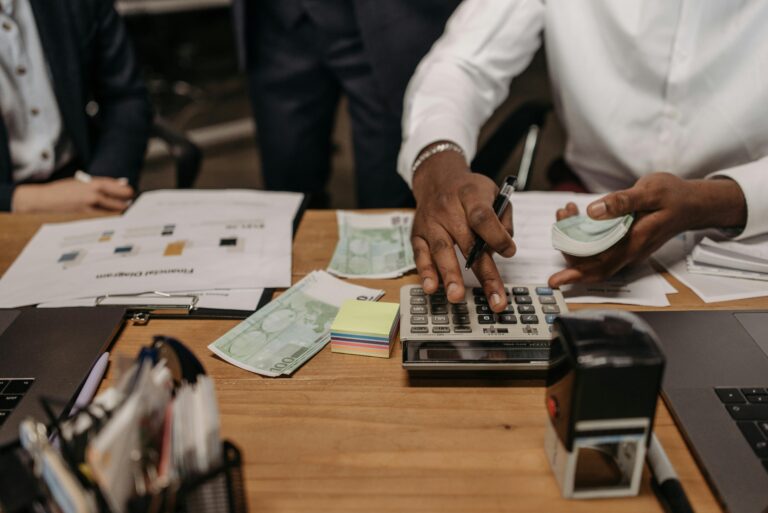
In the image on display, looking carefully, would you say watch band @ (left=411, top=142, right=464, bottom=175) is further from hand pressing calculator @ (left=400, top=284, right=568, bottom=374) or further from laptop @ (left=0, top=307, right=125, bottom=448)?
laptop @ (left=0, top=307, right=125, bottom=448)

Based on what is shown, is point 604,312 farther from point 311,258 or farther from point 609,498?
point 311,258

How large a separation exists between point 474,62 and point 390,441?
0.75m

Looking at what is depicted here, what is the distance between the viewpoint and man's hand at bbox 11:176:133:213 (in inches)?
43.2

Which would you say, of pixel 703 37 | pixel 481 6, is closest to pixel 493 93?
pixel 481 6

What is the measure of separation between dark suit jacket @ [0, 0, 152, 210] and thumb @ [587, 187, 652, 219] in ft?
3.27

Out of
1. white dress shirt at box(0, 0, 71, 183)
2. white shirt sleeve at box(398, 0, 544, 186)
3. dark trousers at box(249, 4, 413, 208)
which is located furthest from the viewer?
dark trousers at box(249, 4, 413, 208)

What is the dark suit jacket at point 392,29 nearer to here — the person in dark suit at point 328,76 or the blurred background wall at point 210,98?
the person in dark suit at point 328,76

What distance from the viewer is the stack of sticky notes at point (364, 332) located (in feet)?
2.22

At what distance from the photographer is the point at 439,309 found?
69cm

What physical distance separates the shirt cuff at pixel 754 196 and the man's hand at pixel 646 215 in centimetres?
3

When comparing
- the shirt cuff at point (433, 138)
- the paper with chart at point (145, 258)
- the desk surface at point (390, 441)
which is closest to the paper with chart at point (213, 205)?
the paper with chart at point (145, 258)

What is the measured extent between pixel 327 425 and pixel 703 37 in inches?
32.3

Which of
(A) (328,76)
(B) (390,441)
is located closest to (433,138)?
(B) (390,441)

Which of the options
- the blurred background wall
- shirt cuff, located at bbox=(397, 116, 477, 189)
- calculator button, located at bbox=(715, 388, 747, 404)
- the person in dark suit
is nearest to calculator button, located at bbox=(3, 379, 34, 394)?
shirt cuff, located at bbox=(397, 116, 477, 189)
